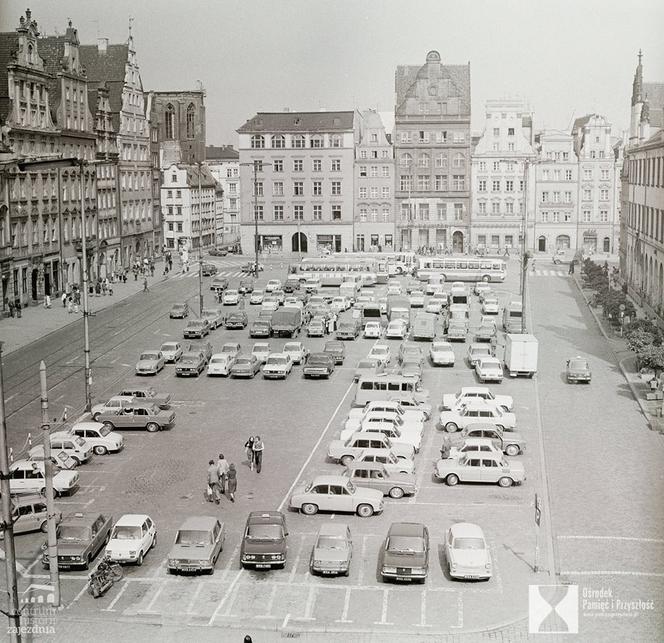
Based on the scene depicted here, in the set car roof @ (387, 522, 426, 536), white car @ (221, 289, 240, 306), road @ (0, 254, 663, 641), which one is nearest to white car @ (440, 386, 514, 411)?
road @ (0, 254, 663, 641)

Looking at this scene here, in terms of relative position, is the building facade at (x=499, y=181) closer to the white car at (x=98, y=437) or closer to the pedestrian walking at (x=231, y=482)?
the white car at (x=98, y=437)

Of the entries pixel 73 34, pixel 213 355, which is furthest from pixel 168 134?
pixel 213 355

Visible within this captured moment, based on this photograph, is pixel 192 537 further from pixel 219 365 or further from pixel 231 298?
pixel 231 298

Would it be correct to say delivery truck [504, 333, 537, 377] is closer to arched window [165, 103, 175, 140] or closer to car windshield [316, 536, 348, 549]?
car windshield [316, 536, 348, 549]

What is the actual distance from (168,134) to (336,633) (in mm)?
134317

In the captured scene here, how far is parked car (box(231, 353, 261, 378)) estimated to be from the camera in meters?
63.2

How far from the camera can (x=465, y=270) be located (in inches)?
4508

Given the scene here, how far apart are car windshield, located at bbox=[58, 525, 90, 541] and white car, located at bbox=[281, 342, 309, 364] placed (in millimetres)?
32931

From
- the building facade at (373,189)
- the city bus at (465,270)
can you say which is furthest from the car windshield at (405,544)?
the building facade at (373,189)

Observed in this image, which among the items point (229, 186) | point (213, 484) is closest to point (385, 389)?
point (213, 484)

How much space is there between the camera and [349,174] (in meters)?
150

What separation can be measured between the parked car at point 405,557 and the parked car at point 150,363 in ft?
111

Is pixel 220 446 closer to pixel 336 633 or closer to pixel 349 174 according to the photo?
pixel 336 633

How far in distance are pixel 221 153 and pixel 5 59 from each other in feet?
359
